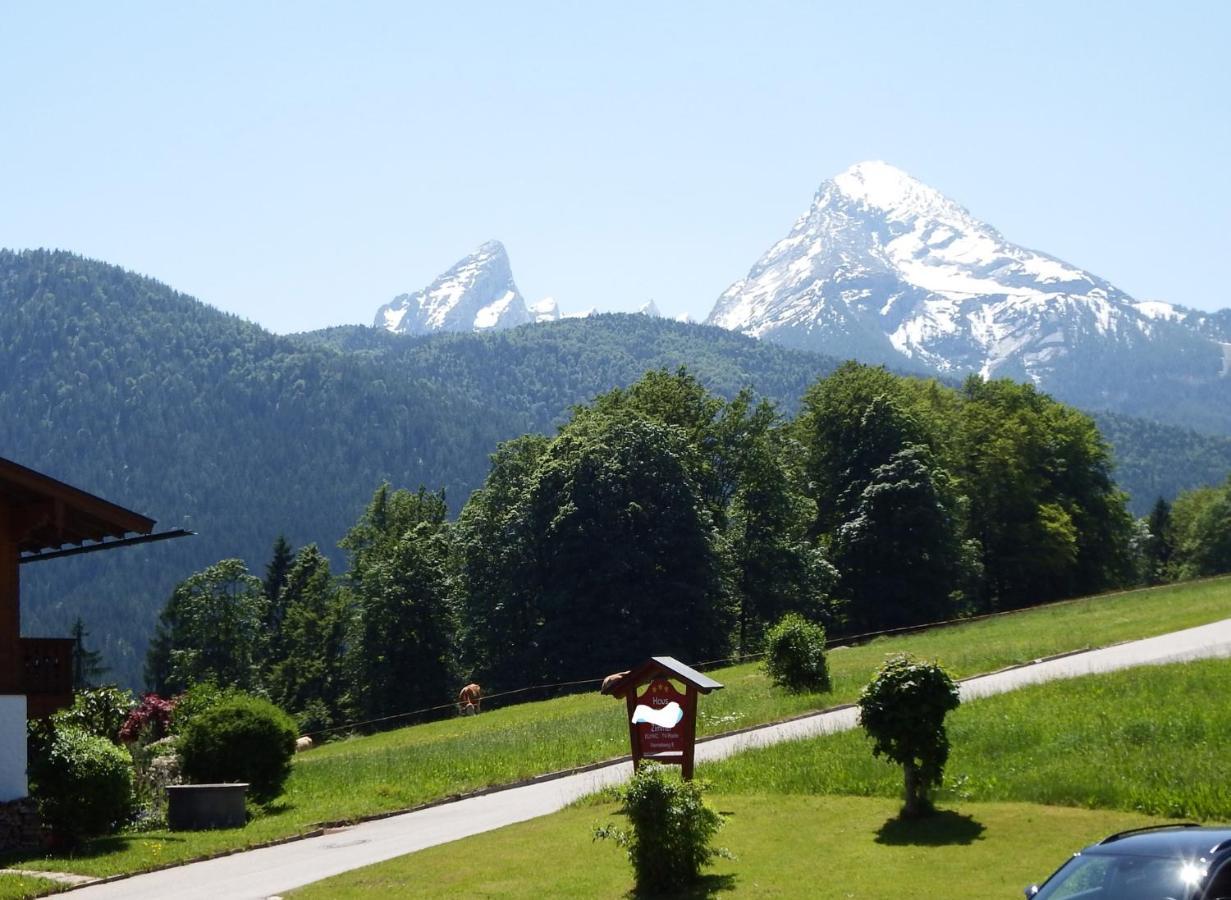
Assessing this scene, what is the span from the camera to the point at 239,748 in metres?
28.0

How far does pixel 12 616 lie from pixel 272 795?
736cm

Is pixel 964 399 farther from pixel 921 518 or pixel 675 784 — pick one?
pixel 675 784

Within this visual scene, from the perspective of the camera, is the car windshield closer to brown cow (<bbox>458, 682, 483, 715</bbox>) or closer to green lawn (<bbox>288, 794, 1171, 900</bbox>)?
green lawn (<bbox>288, 794, 1171, 900</bbox>)

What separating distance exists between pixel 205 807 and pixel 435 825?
457 cm

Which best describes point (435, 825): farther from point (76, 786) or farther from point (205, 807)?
point (76, 786)

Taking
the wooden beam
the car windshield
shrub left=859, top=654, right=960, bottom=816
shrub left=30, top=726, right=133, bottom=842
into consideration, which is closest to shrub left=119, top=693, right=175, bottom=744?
the wooden beam

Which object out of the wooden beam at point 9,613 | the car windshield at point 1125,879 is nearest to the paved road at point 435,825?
the wooden beam at point 9,613

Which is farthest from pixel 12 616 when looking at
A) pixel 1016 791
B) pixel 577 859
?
pixel 1016 791

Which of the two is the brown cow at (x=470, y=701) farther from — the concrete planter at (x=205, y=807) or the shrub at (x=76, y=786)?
the shrub at (x=76, y=786)

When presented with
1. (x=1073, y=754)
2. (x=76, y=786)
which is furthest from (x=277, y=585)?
(x=1073, y=754)

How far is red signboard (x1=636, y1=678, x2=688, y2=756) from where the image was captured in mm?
21281

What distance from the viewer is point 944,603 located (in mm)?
66750

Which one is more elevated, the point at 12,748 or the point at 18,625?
the point at 18,625

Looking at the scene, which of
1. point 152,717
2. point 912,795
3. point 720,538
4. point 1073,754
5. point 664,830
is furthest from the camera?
point 720,538
